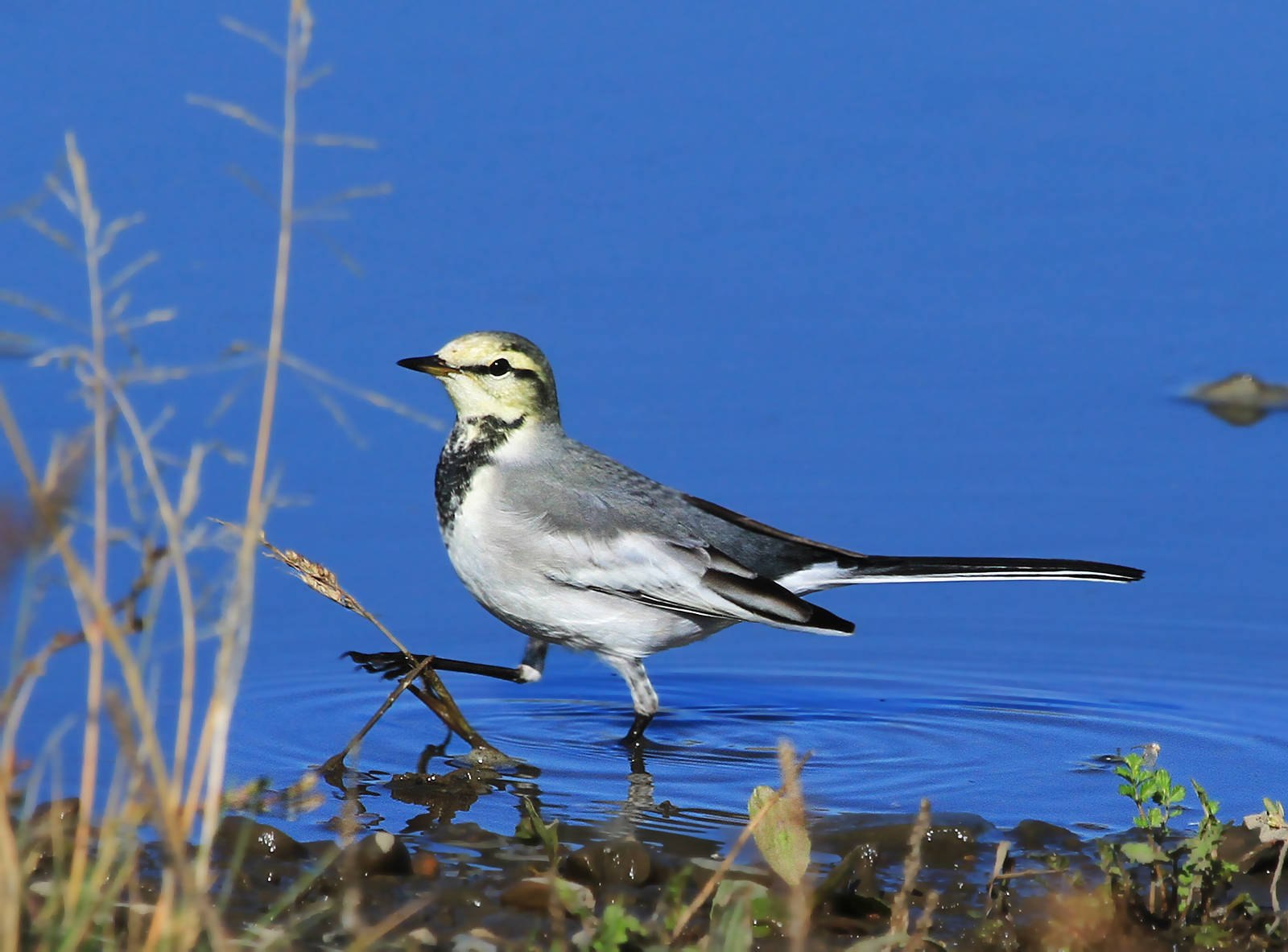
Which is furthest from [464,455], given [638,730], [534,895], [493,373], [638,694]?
[534,895]

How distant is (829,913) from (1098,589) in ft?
15.7

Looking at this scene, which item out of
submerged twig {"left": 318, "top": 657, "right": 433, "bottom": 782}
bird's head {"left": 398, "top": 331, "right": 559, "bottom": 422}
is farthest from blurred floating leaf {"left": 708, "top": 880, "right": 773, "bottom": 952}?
bird's head {"left": 398, "top": 331, "right": 559, "bottom": 422}

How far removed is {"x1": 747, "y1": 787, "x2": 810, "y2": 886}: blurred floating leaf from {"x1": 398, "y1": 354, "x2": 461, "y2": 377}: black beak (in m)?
3.19

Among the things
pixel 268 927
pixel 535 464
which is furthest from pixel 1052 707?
pixel 268 927

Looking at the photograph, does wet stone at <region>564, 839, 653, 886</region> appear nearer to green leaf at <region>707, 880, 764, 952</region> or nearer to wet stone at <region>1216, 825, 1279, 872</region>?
green leaf at <region>707, 880, 764, 952</region>

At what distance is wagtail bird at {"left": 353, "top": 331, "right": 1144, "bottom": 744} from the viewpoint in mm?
7367

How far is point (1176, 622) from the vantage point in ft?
28.2

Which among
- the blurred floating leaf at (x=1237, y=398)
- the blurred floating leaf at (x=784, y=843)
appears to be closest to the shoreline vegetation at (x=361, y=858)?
the blurred floating leaf at (x=784, y=843)

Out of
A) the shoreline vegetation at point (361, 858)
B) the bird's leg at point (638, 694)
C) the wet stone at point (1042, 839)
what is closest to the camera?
the shoreline vegetation at point (361, 858)

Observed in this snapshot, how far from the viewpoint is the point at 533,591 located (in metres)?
7.35

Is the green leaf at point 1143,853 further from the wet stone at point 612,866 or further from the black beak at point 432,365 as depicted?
the black beak at point 432,365

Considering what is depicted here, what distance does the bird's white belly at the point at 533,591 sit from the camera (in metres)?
7.33

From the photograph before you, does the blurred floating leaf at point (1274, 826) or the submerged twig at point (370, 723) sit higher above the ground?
the submerged twig at point (370, 723)

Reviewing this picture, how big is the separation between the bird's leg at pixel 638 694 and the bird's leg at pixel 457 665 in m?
0.40
